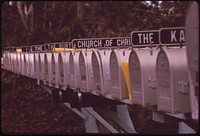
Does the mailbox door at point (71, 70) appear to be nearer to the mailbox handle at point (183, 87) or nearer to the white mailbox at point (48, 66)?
the white mailbox at point (48, 66)

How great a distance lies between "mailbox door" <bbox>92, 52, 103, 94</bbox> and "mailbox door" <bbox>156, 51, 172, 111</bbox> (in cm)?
165

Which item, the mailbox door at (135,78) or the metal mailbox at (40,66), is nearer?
the mailbox door at (135,78)

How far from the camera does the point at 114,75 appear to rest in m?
5.28

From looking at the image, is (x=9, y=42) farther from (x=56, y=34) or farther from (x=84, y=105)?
(x=84, y=105)

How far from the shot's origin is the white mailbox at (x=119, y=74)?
5.09 meters

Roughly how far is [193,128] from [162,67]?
3.23 ft

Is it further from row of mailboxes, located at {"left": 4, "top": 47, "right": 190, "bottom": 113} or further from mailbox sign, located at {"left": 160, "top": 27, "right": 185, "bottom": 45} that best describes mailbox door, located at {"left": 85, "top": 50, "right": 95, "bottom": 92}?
mailbox sign, located at {"left": 160, "top": 27, "right": 185, "bottom": 45}

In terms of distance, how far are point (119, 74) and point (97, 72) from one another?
2.50 ft

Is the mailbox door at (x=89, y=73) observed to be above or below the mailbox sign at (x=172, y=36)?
below

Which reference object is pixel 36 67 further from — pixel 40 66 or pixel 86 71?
pixel 86 71

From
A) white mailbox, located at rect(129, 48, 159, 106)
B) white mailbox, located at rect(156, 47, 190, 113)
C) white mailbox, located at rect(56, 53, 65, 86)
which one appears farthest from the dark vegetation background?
white mailbox, located at rect(156, 47, 190, 113)

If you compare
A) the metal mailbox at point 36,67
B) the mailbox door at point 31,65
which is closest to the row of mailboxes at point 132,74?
the metal mailbox at point 36,67

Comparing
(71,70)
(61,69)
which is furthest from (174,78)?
(61,69)

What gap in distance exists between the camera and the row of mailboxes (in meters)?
3.85
